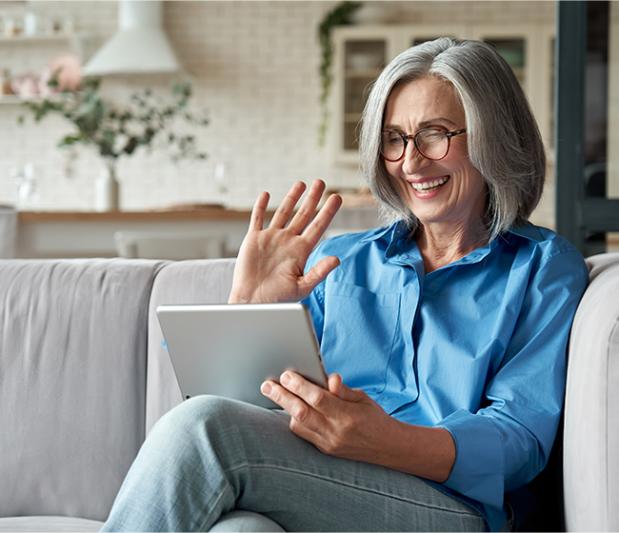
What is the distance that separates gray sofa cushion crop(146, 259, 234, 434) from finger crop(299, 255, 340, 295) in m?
0.34

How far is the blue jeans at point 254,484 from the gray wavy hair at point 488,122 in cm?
53

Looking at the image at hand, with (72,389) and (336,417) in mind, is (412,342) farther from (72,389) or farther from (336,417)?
(72,389)

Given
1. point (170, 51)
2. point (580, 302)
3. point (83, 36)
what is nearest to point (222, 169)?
point (170, 51)

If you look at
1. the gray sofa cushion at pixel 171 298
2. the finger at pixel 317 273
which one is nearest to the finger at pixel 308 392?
the finger at pixel 317 273

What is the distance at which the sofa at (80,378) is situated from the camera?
2006 mm

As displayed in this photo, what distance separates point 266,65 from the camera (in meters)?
7.59

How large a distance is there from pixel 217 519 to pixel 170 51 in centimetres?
637

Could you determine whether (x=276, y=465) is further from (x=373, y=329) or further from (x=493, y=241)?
(x=493, y=241)

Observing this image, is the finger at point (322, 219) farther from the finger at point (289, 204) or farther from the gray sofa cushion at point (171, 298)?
the gray sofa cushion at point (171, 298)

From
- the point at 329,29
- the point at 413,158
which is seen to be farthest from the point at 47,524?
the point at 329,29

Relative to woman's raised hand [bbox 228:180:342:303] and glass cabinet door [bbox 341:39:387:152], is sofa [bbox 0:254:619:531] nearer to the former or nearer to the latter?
woman's raised hand [bbox 228:180:342:303]

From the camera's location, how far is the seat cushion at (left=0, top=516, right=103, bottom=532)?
1.88m

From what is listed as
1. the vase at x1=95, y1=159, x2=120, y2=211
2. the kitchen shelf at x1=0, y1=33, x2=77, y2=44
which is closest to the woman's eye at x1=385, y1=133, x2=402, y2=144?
the vase at x1=95, y1=159, x2=120, y2=211

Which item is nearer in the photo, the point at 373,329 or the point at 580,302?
the point at 580,302
